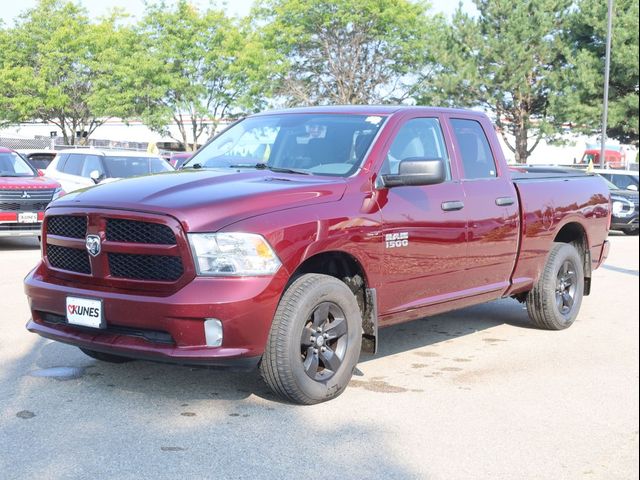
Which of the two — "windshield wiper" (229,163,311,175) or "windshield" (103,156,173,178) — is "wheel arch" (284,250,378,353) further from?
"windshield" (103,156,173,178)

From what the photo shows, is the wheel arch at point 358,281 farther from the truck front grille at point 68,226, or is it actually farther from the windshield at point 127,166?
the windshield at point 127,166

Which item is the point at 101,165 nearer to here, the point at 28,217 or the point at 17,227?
the point at 28,217

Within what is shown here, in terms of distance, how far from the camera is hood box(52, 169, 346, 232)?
4703 millimetres

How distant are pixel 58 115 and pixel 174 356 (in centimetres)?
3940

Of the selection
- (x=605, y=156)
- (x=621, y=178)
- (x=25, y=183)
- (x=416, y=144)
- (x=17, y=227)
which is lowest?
(x=605, y=156)

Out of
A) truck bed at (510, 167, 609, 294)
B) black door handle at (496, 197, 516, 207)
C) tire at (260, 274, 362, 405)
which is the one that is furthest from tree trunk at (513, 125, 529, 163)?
tire at (260, 274, 362, 405)

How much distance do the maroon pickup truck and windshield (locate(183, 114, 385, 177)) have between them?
15 mm

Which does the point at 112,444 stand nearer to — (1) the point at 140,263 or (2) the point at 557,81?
(1) the point at 140,263

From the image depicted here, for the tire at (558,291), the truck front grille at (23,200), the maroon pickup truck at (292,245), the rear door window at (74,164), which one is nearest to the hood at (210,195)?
the maroon pickup truck at (292,245)

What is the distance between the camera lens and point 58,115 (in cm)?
4147

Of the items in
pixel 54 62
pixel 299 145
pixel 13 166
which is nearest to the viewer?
pixel 299 145

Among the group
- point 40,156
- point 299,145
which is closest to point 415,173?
point 299,145

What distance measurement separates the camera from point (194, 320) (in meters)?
4.61

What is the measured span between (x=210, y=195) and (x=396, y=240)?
1353 millimetres
